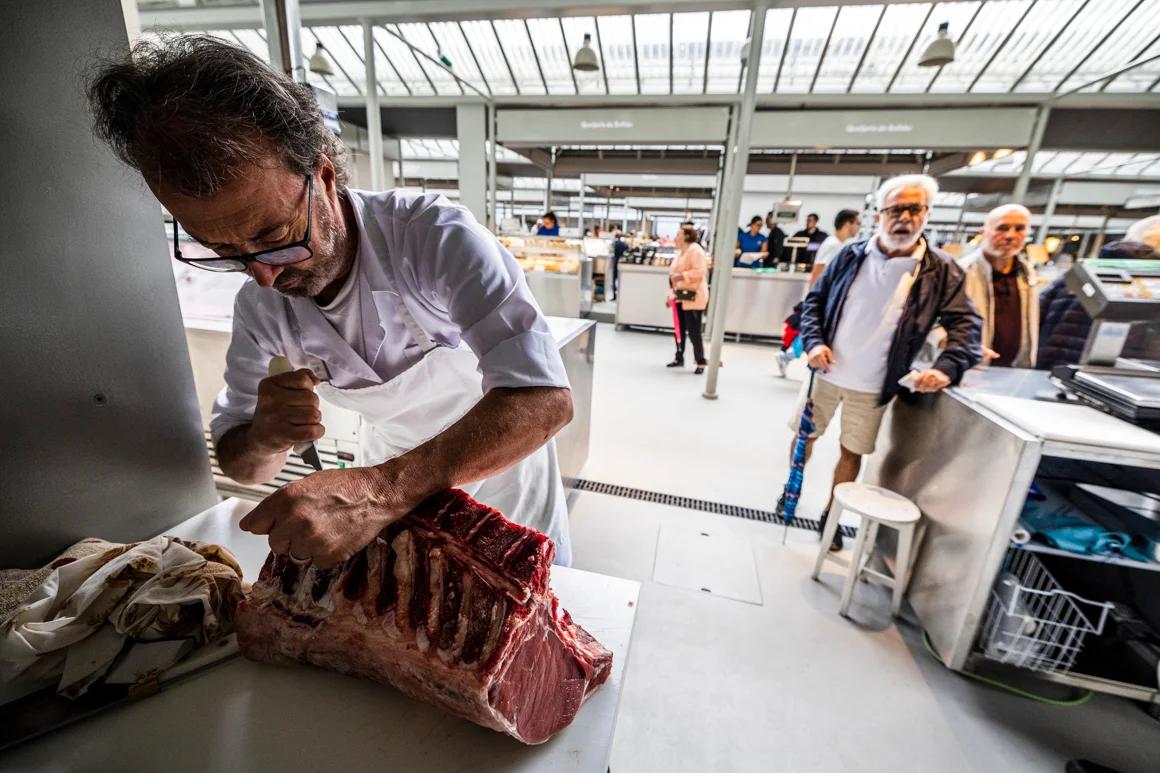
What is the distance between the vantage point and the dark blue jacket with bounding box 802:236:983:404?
7.59 ft

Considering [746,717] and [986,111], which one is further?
[986,111]

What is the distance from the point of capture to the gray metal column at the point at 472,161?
959 cm

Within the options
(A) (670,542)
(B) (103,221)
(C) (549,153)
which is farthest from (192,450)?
(C) (549,153)

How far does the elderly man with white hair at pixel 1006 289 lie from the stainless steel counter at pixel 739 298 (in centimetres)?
459

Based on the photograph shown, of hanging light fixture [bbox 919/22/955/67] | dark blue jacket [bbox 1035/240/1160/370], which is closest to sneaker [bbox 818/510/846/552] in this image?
dark blue jacket [bbox 1035/240/1160/370]

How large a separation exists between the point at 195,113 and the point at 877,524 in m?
2.67

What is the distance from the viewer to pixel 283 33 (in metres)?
1.70

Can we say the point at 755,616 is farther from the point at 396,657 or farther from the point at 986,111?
the point at 986,111

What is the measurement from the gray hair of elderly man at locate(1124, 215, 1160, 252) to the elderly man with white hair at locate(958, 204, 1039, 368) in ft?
1.86

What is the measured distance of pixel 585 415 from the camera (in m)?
3.23

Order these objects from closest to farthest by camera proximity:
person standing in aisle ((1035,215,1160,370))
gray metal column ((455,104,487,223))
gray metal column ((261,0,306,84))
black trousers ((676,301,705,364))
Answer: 1. gray metal column ((261,0,306,84))
2. person standing in aisle ((1035,215,1160,370))
3. black trousers ((676,301,705,364))
4. gray metal column ((455,104,487,223))

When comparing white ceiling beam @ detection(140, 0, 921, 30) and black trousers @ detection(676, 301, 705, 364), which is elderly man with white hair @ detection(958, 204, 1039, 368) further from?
black trousers @ detection(676, 301, 705, 364)

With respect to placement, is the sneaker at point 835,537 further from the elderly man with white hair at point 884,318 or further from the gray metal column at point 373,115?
the gray metal column at point 373,115

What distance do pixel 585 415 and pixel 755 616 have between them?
1.54 metres
